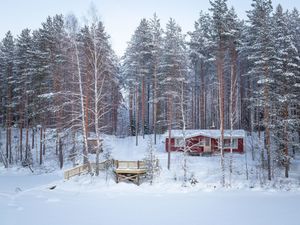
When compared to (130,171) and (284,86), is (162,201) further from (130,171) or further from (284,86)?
(284,86)

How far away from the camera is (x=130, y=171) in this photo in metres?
18.3

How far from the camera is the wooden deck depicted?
18256 millimetres

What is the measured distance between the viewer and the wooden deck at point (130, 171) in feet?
59.9

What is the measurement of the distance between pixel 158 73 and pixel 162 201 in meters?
16.6

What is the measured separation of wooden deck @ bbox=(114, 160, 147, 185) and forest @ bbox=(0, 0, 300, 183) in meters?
2.83

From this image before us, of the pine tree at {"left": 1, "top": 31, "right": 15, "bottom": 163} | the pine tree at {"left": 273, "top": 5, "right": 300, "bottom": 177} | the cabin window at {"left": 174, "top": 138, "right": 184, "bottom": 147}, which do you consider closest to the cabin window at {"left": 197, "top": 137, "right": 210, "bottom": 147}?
the cabin window at {"left": 174, "top": 138, "right": 184, "bottom": 147}

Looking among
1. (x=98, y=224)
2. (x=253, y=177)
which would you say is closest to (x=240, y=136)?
(x=253, y=177)

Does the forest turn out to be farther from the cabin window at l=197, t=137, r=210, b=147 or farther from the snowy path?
the snowy path

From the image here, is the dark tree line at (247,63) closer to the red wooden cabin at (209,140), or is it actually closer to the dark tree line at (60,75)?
the red wooden cabin at (209,140)

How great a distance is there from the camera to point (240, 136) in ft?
92.1

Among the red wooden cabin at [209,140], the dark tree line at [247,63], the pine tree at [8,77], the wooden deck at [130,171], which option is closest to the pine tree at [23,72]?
the pine tree at [8,77]

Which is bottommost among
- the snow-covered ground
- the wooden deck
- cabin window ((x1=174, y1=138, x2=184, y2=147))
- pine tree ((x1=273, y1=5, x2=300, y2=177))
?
the snow-covered ground

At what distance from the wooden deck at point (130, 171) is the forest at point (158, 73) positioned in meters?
2.83

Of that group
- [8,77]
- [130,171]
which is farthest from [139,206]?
[8,77]
